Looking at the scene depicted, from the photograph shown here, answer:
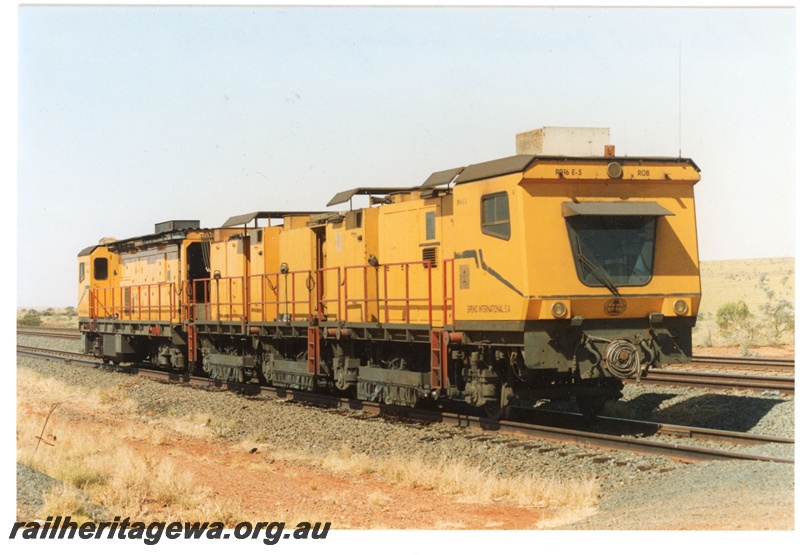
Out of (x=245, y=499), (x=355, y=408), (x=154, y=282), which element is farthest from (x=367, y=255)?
(x=154, y=282)

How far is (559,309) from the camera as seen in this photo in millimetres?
13266

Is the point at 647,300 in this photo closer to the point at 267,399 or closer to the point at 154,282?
the point at 267,399

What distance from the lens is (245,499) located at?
11.8 meters

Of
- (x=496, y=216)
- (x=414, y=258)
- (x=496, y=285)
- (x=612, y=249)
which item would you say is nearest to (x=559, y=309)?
(x=496, y=285)

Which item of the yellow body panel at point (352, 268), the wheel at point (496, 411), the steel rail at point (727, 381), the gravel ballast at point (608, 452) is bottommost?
the gravel ballast at point (608, 452)

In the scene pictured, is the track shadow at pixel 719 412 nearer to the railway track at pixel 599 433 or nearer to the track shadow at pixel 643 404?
the track shadow at pixel 643 404

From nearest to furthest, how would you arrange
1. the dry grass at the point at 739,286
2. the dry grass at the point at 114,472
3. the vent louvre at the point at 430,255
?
1. the dry grass at the point at 114,472
2. the vent louvre at the point at 430,255
3. the dry grass at the point at 739,286

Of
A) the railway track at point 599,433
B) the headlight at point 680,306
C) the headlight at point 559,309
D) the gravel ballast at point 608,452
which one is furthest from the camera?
the headlight at point 680,306

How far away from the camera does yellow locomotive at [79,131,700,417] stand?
43.9ft

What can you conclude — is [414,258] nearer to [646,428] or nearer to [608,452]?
[646,428]

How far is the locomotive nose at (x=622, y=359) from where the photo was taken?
1347 cm

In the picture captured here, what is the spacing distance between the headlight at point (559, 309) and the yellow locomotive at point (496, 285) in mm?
15

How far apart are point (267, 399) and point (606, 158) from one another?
37.9ft

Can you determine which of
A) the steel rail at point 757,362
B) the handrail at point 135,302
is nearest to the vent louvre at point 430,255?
the steel rail at point 757,362
